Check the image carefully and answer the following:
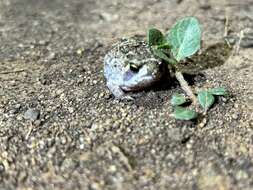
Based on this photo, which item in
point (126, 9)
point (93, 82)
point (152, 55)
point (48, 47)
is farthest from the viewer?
point (126, 9)

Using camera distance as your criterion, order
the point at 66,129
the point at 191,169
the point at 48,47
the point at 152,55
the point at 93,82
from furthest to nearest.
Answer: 1. the point at 48,47
2. the point at 93,82
3. the point at 152,55
4. the point at 66,129
5. the point at 191,169

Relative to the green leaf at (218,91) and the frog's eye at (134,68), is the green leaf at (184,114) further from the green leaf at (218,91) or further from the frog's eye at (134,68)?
the frog's eye at (134,68)

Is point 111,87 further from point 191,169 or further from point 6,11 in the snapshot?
point 6,11

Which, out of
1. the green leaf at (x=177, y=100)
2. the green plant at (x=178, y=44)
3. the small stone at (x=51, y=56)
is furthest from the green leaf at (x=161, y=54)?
the small stone at (x=51, y=56)

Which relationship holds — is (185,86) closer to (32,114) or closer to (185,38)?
(185,38)

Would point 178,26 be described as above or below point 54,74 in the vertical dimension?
above

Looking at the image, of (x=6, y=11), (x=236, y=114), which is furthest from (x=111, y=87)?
(x=6, y=11)

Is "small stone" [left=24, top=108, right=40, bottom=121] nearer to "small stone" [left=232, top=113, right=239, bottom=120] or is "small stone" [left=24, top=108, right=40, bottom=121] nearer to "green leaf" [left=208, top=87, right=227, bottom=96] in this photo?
"green leaf" [left=208, top=87, right=227, bottom=96]

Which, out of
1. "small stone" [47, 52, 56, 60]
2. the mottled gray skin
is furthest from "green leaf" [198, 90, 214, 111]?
"small stone" [47, 52, 56, 60]
